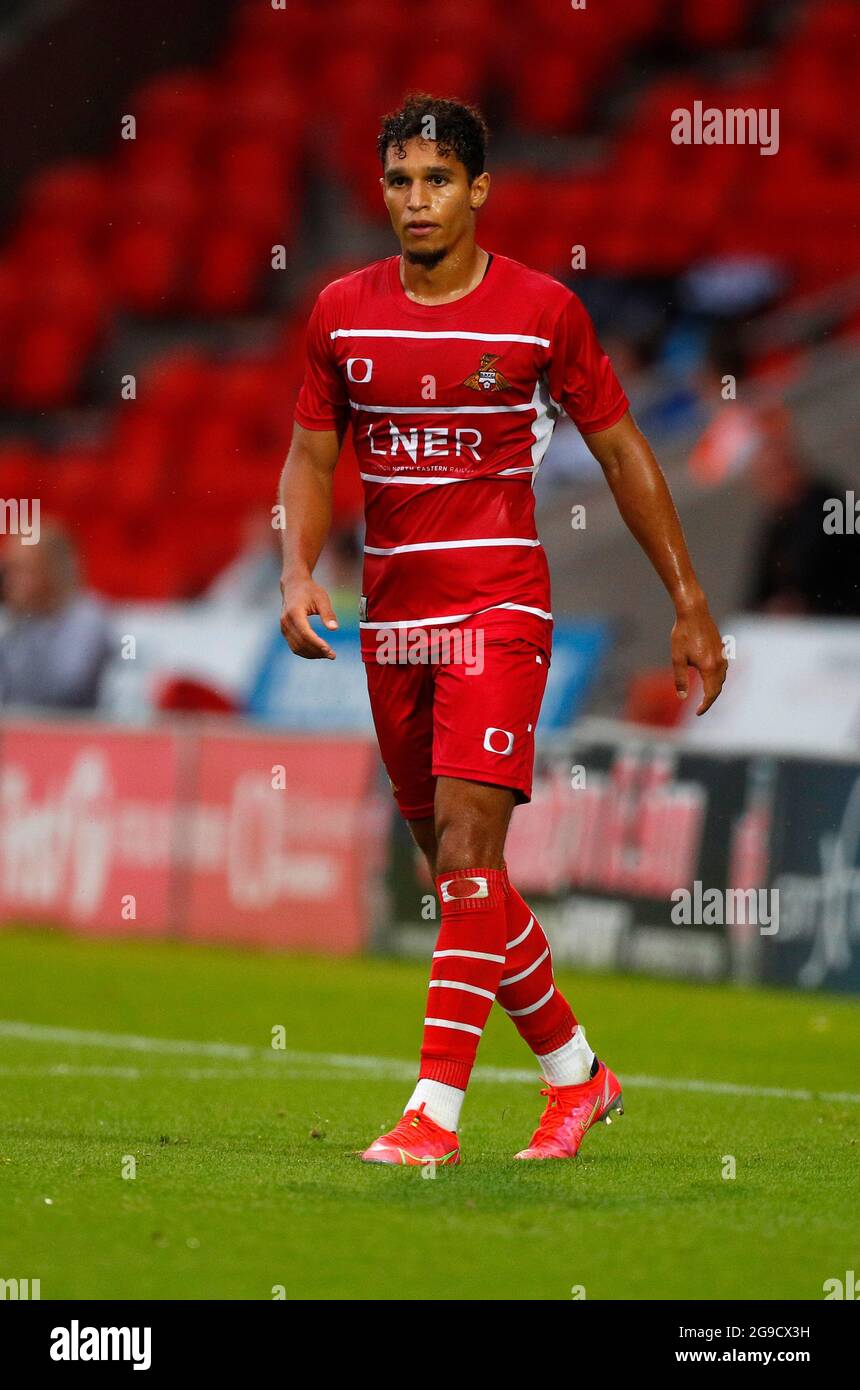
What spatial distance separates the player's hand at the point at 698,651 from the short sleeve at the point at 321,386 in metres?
0.98

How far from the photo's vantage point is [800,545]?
1273 cm

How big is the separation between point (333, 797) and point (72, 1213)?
8.05 meters

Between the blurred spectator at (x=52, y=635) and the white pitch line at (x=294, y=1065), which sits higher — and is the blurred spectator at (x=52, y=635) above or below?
above

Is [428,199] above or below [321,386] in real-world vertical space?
above

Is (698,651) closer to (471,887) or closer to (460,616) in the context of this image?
(460,616)

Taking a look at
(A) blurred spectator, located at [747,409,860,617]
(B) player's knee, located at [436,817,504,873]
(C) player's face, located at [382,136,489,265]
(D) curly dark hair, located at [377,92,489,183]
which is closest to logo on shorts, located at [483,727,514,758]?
(B) player's knee, located at [436,817,504,873]

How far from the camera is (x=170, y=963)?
12062 mm

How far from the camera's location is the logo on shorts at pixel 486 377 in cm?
565

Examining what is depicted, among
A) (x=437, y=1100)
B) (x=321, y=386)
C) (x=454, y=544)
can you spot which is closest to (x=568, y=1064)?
(x=437, y=1100)

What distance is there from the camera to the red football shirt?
5672mm

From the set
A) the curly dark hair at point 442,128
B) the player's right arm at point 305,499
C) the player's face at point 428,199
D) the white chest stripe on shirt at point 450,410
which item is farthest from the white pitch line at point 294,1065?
the curly dark hair at point 442,128

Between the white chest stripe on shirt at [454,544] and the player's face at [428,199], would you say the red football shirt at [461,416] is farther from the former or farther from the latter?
the player's face at [428,199]

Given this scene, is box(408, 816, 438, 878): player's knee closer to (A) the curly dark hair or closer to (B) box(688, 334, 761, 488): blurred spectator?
(A) the curly dark hair

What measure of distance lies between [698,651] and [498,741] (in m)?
0.55
